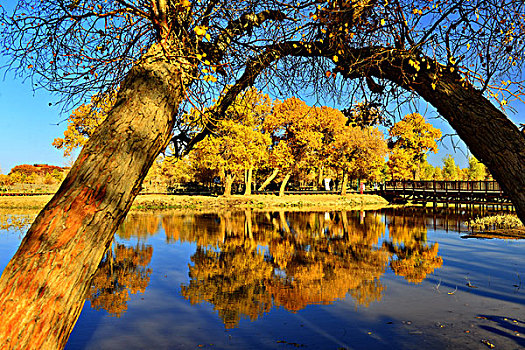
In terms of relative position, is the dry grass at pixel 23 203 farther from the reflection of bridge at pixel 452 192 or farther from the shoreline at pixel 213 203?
the reflection of bridge at pixel 452 192

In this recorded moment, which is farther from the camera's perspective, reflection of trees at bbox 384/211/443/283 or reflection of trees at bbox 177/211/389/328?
reflection of trees at bbox 384/211/443/283

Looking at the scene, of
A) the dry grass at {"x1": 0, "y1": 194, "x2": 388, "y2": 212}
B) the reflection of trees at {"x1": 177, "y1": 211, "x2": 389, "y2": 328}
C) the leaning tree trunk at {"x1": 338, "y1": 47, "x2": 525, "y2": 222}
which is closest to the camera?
the leaning tree trunk at {"x1": 338, "y1": 47, "x2": 525, "y2": 222}

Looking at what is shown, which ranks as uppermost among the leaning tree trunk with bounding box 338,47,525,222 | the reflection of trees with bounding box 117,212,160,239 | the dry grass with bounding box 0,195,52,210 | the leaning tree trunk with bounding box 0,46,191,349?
the leaning tree trunk with bounding box 338,47,525,222

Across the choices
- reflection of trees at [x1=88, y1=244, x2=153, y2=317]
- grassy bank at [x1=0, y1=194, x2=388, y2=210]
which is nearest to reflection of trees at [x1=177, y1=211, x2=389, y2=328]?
reflection of trees at [x1=88, y1=244, x2=153, y2=317]

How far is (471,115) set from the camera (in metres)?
2.95

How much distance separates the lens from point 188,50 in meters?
2.95

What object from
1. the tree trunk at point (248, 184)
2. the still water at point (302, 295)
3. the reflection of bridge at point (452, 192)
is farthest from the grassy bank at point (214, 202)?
the still water at point (302, 295)

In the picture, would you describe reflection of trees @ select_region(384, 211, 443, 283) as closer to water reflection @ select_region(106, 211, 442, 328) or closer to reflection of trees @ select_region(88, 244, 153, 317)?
water reflection @ select_region(106, 211, 442, 328)

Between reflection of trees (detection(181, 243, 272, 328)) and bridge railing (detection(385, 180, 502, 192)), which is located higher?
bridge railing (detection(385, 180, 502, 192))

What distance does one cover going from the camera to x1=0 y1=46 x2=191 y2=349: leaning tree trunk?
1.82 meters

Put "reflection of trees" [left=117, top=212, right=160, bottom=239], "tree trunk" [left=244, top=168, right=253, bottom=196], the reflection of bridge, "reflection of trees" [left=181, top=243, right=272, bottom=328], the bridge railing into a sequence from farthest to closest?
"tree trunk" [left=244, top=168, right=253, bottom=196], the bridge railing, the reflection of bridge, "reflection of trees" [left=117, top=212, right=160, bottom=239], "reflection of trees" [left=181, top=243, right=272, bottom=328]

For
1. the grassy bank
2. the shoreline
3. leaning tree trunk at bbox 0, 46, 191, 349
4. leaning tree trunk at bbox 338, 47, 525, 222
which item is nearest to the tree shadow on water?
leaning tree trunk at bbox 338, 47, 525, 222

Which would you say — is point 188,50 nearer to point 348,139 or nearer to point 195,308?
point 195,308

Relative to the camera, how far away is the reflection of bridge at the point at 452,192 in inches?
1375
